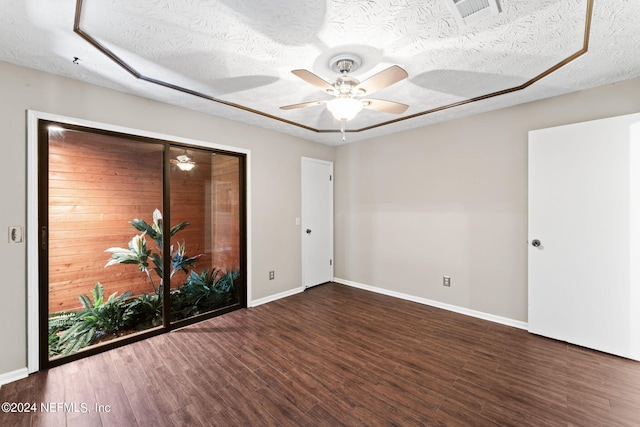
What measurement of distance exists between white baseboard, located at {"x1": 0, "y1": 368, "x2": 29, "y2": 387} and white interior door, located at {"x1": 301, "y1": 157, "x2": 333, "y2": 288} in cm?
300

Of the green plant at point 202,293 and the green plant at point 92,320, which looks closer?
the green plant at point 92,320

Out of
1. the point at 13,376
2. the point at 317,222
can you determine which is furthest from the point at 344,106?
the point at 13,376

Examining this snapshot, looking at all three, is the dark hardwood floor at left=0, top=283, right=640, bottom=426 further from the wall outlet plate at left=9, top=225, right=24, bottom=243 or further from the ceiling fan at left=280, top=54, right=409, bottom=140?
the ceiling fan at left=280, top=54, right=409, bottom=140

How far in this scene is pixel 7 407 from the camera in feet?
5.85

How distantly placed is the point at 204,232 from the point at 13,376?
1.93 m

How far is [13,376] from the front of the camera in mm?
2055

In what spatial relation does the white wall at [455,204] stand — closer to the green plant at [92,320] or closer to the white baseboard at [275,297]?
the white baseboard at [275,297]

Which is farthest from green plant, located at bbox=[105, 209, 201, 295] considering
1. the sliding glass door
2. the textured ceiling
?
the textured ceiling

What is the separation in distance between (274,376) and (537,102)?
12.2 ft

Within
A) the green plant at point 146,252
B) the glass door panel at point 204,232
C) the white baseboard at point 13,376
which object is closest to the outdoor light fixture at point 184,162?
the glass door panel at point 204,232

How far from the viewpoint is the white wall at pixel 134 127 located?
205cm

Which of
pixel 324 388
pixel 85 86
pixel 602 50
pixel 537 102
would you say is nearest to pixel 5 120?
pixel 85 86

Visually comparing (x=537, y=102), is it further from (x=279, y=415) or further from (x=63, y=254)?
(x=63, y=254)

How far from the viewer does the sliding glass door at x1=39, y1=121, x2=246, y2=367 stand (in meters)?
2.41
